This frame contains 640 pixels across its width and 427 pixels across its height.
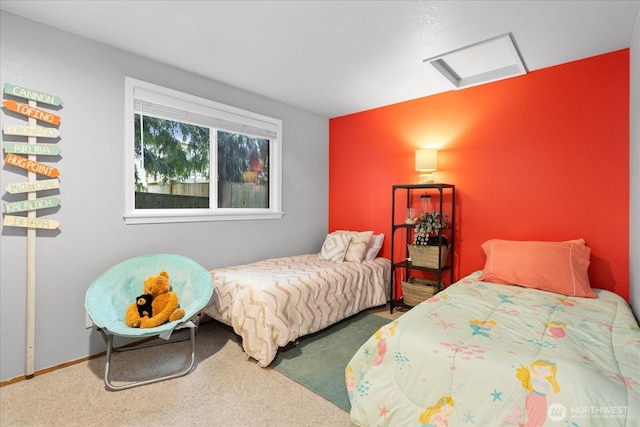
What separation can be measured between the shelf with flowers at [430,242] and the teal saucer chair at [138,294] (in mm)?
2119

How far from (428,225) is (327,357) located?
1.67m

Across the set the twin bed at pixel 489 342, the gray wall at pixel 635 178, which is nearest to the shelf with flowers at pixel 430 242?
the twin bed at pixel 489 342

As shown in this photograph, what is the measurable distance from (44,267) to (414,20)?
3.14 metres

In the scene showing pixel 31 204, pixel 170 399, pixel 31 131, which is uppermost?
pixel 31 131

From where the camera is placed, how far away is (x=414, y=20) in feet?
6.93

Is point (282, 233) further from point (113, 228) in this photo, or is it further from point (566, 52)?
point (566, 52)

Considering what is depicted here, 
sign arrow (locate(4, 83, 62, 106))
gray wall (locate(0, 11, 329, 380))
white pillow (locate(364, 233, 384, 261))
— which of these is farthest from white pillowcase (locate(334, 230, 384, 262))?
sign arrow (locate(4, 83, 62, 106))

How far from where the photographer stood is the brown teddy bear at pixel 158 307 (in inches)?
85.0

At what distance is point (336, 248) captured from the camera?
3.66 metres

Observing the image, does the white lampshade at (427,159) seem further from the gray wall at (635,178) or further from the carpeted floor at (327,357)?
the carpeted floor at (327,357)

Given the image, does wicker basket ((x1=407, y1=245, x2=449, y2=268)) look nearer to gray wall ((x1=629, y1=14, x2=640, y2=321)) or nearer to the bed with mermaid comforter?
the bed with mermaid comforter

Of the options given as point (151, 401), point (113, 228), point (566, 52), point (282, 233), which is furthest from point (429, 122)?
point (151, 401)

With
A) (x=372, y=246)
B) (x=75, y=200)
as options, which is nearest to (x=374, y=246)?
(x=372, y=246)

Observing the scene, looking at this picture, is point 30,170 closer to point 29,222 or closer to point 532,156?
point 29,222
